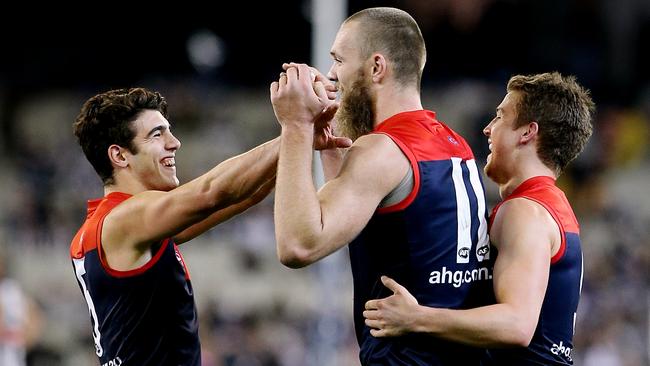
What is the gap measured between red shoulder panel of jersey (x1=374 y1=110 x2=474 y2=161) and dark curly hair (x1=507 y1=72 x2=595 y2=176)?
0.41 metres

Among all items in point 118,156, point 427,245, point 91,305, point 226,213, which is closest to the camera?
point 427,245

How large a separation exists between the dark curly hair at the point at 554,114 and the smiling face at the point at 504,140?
1.4 inches

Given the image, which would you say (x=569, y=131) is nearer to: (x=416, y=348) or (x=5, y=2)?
(x=416, y=348)

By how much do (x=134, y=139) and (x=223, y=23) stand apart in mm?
13517

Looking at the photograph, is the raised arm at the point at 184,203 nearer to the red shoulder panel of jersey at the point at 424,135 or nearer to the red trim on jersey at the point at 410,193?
the red shoulder panel of jersey at the point at 424,135

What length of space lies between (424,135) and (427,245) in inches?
17.8

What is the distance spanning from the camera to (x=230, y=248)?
15672 mm

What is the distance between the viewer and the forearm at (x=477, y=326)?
4.54m

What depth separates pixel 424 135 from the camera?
A: 15.5 ft

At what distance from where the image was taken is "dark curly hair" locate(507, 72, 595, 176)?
201 inches

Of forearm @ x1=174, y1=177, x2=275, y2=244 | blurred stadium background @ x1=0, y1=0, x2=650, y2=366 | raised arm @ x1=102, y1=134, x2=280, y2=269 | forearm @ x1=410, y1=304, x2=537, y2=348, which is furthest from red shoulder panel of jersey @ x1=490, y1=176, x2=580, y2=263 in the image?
blurred stadium background @ x1=0, y1=0, x2=650, y2=366

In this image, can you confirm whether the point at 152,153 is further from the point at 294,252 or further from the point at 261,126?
the point at 261,126

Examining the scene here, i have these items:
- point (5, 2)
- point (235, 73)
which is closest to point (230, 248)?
point (235, 73)

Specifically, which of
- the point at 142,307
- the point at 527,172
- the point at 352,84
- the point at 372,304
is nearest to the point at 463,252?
the point at 372,304
